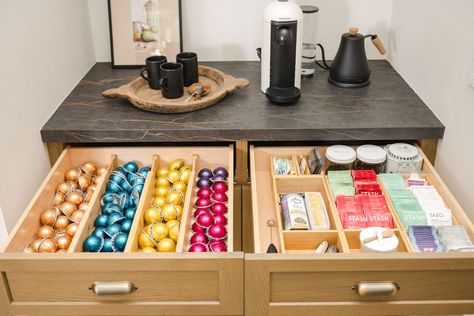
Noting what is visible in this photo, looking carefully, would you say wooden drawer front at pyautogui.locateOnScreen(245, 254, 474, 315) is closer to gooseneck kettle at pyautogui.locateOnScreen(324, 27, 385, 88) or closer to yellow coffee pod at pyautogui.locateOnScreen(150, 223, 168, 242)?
yellow coffee pod at pyautogui.locateOnScreen(150, 223, 168, 242)

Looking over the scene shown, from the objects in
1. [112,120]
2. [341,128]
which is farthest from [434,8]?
[112,120]

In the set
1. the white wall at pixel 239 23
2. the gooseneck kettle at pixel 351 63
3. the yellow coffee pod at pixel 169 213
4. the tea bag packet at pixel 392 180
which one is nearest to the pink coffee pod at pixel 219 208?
the yellow coffee pod at pixel 169 213

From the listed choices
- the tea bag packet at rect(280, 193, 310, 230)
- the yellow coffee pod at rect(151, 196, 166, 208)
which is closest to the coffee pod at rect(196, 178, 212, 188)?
the yellow coffee pod at rect(151, 196, 166, 208)

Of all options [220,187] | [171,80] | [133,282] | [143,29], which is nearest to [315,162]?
[220,187]

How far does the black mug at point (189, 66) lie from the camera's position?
1621 mm

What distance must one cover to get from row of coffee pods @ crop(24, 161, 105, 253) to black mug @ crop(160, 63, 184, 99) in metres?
0.31

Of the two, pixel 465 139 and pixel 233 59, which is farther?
pixel 233 59

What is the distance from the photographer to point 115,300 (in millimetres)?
1128

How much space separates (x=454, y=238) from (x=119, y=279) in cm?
75

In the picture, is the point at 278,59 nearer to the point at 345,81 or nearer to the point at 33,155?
the point at 345,81

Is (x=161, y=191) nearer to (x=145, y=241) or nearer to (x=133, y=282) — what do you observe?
(x=145, y=241)

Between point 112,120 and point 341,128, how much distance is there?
66 cm

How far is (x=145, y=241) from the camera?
4.10 ft

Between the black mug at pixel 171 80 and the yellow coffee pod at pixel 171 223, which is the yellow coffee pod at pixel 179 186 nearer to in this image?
the yellow coffee pod at pixel 171 223
